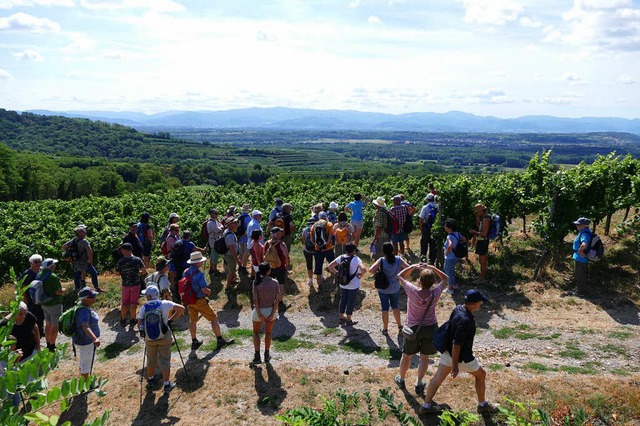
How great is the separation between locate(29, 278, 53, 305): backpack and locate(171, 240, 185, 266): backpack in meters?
2.61

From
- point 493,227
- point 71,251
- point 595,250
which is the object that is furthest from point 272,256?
point 595,250

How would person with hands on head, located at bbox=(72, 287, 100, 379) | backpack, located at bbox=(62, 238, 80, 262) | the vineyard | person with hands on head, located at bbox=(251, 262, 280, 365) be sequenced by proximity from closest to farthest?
1. person with hands on head, located at bbox=(72, 287, 100, 379)
2. person with hands on head, located at bbox=(251, 262, 280, 365)
3. backpack, located at bbox=(62, 238, 80, 262)
4. the vineyard

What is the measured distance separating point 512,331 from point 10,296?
44.8ft

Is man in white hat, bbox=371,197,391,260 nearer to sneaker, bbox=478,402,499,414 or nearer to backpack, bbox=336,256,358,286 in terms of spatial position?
backpack, bbox=336,256,358,286

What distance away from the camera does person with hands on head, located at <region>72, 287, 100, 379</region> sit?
727cm

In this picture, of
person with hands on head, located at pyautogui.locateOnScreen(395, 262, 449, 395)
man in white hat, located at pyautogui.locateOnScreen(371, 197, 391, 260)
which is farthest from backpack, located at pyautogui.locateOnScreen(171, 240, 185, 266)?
person with hands on head, located at pyautogui.locateOnScreen(395, 262, 449, 395)

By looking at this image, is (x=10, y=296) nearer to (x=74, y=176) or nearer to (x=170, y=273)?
(x=170, y=273)

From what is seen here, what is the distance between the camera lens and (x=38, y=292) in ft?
27.3

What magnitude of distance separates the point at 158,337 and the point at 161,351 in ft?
1.07

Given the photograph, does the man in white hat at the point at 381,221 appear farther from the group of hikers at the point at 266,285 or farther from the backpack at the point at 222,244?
the backpack at the point at 222,244

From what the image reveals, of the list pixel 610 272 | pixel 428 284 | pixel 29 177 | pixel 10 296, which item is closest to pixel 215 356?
pixel 428 284

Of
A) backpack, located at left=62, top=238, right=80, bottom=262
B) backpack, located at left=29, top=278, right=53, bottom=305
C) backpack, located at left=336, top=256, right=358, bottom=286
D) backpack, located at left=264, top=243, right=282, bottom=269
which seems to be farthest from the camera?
backpack, located at left=62, top=238, right=80, bottom=262

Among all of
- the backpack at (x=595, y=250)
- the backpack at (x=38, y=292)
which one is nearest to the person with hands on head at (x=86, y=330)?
the backpack at (x=38, y=292)

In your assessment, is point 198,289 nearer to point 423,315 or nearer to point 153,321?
point 153,321
